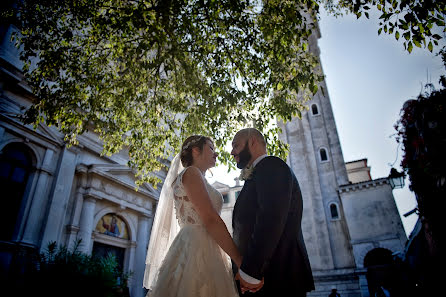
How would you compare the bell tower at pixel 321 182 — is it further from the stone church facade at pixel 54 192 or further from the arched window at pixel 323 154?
the stone church facade at pixel 54 192

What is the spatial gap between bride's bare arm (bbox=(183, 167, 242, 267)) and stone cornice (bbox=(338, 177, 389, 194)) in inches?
932

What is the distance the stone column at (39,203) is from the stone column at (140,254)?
5137 millimetres

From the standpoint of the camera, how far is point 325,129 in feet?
90.8

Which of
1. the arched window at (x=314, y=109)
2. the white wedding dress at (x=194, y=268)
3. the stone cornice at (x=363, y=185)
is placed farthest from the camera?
the arched window at (x=314, y=109)

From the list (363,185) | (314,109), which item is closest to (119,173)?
(363,185)

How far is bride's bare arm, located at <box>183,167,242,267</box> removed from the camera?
2293 millimetres

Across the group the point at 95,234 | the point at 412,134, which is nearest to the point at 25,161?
the point at 95,234

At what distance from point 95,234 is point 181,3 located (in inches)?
421

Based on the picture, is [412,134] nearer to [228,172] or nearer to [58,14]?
[228,172]

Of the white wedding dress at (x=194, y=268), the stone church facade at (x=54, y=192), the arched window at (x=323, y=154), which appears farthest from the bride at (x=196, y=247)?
the arched window at (x=323, y=154)

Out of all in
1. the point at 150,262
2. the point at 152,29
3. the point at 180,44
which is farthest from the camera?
the point at 180,44

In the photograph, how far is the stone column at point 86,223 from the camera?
11.0 metres

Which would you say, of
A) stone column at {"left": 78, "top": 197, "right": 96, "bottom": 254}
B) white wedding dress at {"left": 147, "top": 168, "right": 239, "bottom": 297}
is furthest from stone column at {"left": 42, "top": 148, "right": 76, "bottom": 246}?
white wedding dress at {"left": 147, "top": 168, "right": 239, "bottom": 297}

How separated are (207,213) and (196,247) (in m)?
0.36
